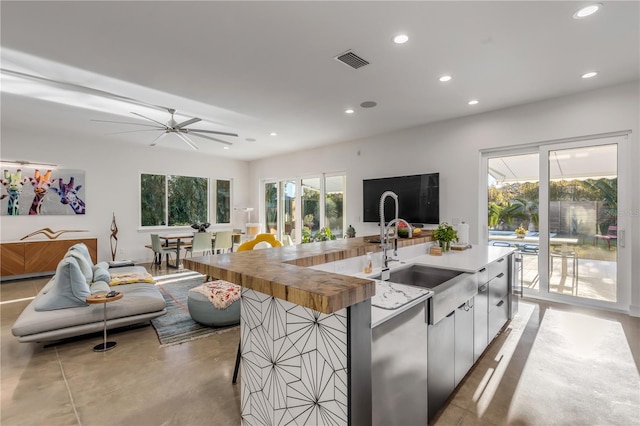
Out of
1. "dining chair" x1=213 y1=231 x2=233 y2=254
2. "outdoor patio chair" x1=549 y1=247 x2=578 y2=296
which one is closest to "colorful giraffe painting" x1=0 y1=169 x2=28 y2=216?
"dining chair" x1=213 y1=231 x2=233 y2=254

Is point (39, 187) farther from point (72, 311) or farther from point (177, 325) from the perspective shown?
point (177, 325)

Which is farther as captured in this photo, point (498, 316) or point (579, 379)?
point (498, 316)

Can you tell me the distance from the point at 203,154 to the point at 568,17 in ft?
25.3

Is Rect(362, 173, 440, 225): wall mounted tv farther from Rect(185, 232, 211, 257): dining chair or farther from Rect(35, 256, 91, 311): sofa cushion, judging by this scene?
Rect(35, 256, 91, 311): sofa cushion

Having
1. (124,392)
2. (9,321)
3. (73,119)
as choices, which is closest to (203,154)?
(73,119)

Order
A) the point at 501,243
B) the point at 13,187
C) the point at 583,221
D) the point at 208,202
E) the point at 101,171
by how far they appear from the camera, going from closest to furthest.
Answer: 1. the point at 583,221
2. the point at 501,243
3. the point at 13,187
4. the point at 101,171
5. the point at 208,202

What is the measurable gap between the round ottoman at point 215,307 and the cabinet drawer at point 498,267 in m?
2.53

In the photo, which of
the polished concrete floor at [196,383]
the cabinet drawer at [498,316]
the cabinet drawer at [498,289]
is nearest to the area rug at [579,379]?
the polished concrete floor at [196,383]

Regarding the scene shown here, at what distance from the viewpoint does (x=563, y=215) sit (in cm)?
404

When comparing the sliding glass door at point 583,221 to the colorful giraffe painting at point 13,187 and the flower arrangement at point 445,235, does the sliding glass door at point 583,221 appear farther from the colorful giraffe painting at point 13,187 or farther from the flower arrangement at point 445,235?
the colorful giraffe painting at point 13,187

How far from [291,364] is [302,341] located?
144 millimetres

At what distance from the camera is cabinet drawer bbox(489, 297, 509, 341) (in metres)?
2.63

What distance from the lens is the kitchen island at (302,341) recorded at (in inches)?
41.4

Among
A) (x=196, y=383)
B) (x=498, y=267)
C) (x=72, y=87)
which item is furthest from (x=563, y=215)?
(x=72, y=87)
